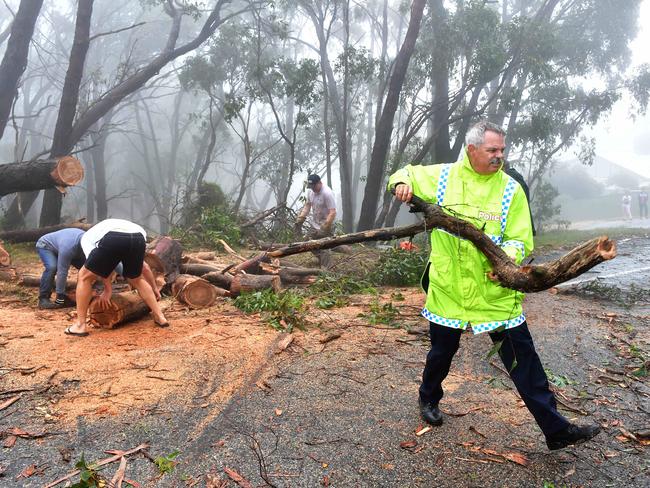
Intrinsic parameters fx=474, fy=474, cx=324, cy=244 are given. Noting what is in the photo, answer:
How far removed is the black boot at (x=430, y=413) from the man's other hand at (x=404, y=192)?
1.40 meters

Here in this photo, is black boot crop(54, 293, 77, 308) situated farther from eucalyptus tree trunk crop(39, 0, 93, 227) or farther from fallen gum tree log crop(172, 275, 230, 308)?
eucalyptus tree trunk crop(39, 0, 93, 227)

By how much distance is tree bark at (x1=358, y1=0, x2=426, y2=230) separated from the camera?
479 inches

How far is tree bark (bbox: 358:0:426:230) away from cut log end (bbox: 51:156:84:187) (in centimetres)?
686

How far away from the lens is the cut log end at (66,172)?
333 inches

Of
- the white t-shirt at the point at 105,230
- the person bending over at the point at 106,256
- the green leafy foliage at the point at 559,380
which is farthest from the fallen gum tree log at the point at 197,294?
the green leafy foliage at the point at 559,380

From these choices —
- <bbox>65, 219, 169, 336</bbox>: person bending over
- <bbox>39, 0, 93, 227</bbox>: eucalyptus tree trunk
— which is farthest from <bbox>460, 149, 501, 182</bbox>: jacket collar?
<bbox>39, 0, 93, 227</bbox>: eucalyptus tree trunk

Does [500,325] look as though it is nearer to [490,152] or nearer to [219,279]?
[490,152]

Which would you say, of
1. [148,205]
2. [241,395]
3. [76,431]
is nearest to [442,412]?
[241,395]

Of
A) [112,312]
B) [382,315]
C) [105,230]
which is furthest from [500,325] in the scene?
[112,312]

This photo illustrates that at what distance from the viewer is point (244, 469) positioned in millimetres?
2633

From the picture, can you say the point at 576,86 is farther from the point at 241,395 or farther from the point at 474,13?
the point at 241,395

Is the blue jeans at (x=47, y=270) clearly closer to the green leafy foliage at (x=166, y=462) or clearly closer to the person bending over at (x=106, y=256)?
the person bending over at (x=106, y=256)

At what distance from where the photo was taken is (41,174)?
8.54m

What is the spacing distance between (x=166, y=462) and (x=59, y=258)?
383 centimetres
